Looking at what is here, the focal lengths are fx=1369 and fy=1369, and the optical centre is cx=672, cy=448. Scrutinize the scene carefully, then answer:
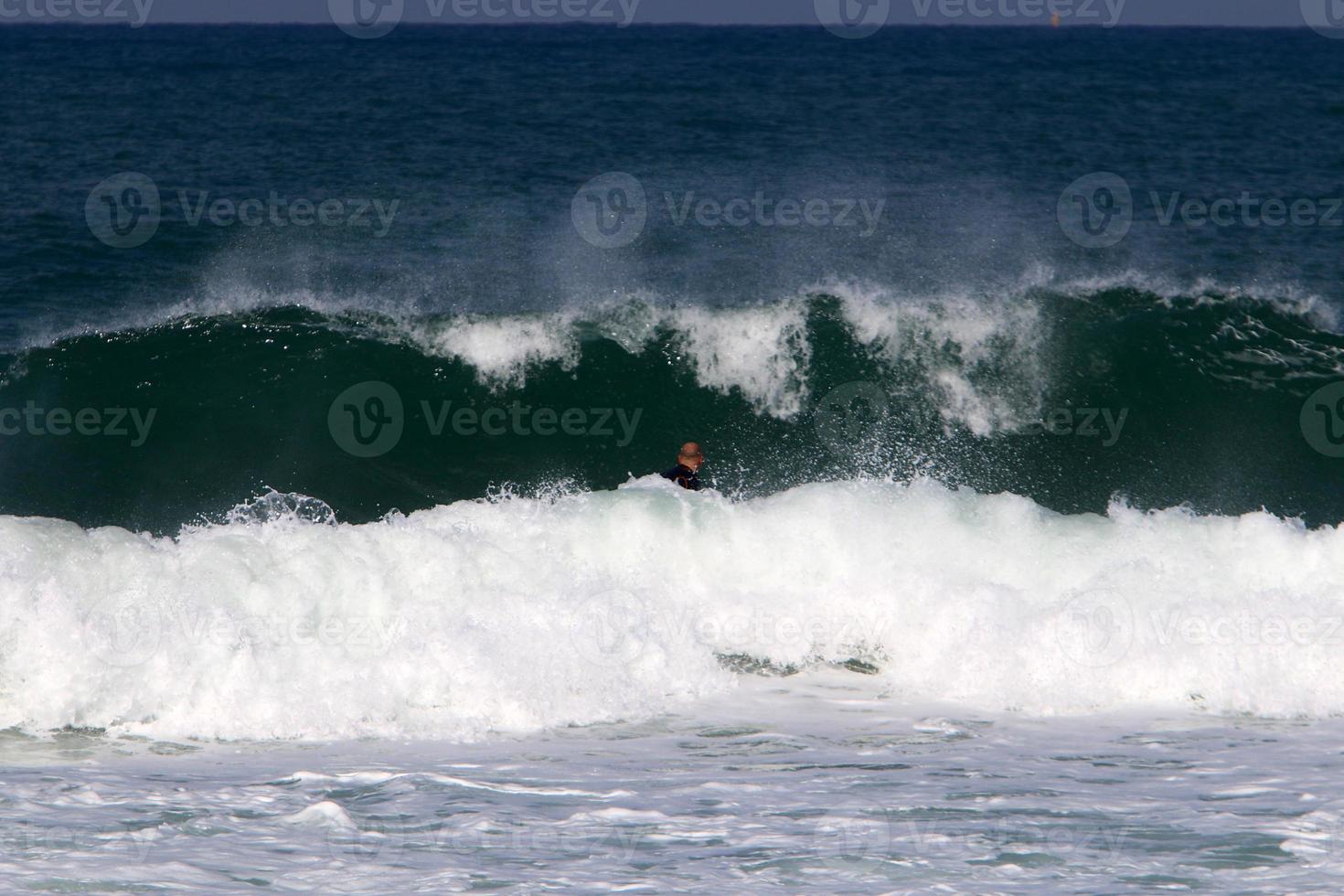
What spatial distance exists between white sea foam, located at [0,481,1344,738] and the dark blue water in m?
2.15

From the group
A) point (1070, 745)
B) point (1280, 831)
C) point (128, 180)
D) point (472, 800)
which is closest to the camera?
point (1280, 831)

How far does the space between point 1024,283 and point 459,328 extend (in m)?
6.42

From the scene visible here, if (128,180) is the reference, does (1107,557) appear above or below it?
below

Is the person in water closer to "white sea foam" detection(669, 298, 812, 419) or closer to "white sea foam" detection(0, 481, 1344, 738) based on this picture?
"white sea foam" detection(0, 481, 1344, 738)

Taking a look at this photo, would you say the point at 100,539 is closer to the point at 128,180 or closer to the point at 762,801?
the point at 762,801

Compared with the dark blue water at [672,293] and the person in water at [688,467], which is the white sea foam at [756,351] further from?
the person in water at [688,467]

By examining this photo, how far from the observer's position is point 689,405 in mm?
13719

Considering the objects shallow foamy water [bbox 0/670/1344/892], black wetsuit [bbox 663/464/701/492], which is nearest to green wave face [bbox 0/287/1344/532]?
black wetsuit [bbox 663/464/701/492]

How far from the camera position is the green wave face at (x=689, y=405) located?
1276 cm

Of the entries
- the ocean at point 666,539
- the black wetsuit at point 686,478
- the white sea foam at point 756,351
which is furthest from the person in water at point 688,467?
the white sea foam at point 756,351

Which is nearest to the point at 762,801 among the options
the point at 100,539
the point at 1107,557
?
the point at 1107,557

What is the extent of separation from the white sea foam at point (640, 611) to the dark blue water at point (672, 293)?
7.06 ft

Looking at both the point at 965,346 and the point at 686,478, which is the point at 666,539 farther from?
the point at 965,346

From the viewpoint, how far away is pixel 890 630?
9.76m
